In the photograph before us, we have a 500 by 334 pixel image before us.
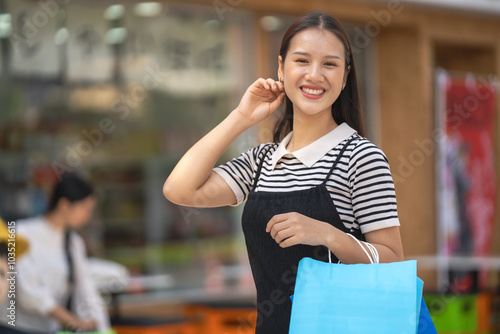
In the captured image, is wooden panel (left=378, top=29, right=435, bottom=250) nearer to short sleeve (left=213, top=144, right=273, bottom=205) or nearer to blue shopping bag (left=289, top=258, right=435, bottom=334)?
short sleeve (left=213, top=144, right=273, bottom=205)

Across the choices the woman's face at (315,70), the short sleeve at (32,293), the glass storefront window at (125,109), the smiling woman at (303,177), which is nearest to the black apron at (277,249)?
the smiling woman at (303,177)

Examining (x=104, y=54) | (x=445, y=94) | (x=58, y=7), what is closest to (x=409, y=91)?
(x=445, y=94)

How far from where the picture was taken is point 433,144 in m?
7.30

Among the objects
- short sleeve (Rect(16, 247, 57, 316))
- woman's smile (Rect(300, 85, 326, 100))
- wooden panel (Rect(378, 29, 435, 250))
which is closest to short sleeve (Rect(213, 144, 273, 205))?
woman's smile (Rect(300, 85, 326, 100))

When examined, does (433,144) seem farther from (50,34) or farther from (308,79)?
(308,79)

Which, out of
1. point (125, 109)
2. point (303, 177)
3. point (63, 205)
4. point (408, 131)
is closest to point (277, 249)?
point (303, 177)

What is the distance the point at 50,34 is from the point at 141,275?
233 centimetres

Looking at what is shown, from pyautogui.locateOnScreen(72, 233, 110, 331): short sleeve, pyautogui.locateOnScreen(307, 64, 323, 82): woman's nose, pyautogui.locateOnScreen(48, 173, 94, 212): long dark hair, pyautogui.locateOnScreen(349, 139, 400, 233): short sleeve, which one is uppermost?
pyautogui.locateOnScreen(307, 64, 323, 82): woman's nose

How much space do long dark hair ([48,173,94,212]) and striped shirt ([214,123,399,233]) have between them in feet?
9.51

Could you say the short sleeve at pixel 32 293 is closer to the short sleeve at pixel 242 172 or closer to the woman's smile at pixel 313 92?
the short sleeve at pixel 242 172

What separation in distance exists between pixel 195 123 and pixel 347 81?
5.28 m

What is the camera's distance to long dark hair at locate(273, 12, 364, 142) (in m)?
1.65

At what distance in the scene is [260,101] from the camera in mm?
1813

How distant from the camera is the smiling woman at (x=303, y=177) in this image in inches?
60.2
